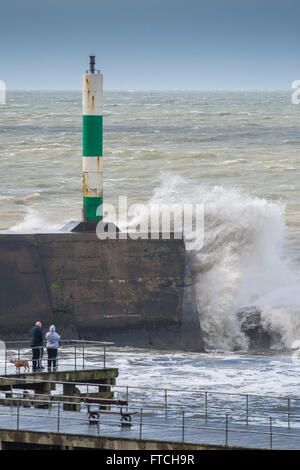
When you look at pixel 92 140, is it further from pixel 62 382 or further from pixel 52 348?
pixel 62 382

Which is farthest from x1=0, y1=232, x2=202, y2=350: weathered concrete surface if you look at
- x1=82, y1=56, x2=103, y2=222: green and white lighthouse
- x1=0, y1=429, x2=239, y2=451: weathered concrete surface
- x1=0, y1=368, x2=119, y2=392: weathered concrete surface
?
x1=0, y1=429, x2=239, y2=451: weathered concrete surface

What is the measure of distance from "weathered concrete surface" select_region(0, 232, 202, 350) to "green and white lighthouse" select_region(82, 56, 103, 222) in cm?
121

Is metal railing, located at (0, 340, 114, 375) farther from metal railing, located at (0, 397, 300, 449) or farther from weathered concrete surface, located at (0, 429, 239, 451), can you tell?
weathered concrete surface, located at (0, 429, 239, 451)

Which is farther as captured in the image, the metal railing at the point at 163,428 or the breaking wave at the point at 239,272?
the breaking wave at the point at 239,272

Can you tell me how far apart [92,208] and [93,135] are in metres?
1.61

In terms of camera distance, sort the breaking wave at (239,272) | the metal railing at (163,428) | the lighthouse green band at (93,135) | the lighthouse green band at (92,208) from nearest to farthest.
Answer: the metal railing at (163,428) → the breaking wave at (239,272) → the lighthouse green band at (93,135) → the lighthouse green band at (92,208)

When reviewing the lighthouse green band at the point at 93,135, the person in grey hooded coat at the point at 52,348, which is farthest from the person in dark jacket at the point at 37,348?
A: the lighthouse green band at the point at 93,135

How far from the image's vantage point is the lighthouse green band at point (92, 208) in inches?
864

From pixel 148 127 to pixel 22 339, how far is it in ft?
224

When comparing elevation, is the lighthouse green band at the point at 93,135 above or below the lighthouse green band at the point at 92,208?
above

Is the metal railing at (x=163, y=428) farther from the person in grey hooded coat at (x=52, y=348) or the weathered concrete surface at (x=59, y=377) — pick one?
the person in grey hooded coat at (x=52, y=348)

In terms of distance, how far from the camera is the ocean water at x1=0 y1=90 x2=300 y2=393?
22859mm

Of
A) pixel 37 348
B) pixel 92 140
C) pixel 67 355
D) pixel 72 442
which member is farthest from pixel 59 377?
pixel 92 140

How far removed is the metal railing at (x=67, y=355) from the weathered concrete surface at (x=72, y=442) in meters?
3.88
